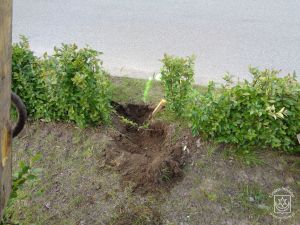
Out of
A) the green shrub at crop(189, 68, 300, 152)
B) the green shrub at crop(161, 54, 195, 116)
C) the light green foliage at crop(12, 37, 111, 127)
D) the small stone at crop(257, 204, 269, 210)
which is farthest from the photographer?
the green shrub at crop(161, 54, 195, 116)

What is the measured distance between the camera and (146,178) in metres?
3.16

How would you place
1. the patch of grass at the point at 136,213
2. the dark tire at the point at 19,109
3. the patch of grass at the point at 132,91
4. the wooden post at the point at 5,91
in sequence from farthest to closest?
the patch of grass at the point at 132,91 → the patch of grass at the point at 136,213 → the dark tire at the point at 19,109 → the wooden post at the point at 5,91

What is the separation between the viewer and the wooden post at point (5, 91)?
1.27 meters

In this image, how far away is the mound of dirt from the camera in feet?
10.4

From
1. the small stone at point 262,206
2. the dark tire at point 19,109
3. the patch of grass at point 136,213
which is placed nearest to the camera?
the dark tire at point 19,109

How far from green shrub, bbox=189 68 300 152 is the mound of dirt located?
37 cm

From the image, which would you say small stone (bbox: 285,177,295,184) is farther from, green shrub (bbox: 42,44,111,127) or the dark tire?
the dark tire

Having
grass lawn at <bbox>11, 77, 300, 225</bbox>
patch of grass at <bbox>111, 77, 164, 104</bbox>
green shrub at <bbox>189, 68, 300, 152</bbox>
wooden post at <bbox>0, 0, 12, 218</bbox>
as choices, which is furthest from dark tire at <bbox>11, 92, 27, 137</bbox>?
patch of grass at <bbox>111, 77, 164, 104</bbox>

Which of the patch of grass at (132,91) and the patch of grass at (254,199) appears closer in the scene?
the patch of grass at (254,199)

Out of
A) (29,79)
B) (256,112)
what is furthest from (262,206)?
(29,79)

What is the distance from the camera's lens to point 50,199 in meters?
3.10

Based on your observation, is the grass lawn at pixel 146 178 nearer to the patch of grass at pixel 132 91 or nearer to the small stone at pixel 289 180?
the small stone at pixel 289 180

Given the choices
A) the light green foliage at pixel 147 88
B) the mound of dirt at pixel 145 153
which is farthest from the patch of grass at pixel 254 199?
the light green foliage at pixel 147 88

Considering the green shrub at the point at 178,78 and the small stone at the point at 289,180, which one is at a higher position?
the green shrub at the point at 178,78
